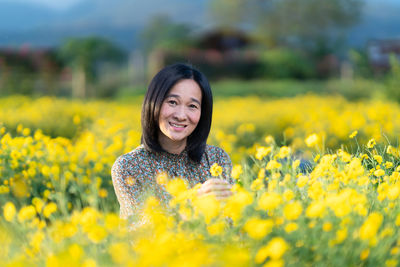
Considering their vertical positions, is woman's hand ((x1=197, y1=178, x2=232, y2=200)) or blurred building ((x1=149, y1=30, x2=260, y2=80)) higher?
blurred building ((x1=149, y1=30, x2=260, y2=80))

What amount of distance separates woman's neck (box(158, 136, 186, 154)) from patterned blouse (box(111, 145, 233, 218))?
0.02m

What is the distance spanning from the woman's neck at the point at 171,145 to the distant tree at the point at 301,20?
29568 millimetres

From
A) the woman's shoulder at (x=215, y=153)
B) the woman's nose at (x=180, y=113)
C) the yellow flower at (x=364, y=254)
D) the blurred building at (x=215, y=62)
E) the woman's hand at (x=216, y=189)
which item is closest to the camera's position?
the yellow flower at (x=364, y=254)

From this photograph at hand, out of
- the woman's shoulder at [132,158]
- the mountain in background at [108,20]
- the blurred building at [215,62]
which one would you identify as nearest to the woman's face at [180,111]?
the woman's shoulder at [132,158]

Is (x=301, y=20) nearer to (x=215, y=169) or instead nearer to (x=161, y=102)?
(x=161, y=102)

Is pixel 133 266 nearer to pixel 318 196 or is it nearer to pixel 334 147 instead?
pixel 318 196

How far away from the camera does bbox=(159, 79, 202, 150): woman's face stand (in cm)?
224

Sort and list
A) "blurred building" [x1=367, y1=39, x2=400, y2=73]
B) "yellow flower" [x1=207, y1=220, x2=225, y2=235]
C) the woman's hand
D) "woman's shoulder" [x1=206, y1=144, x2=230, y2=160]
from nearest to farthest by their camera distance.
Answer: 1. "yellow flower" [x1=207, y1=220, x2=225, y2=235]
2. the woman's hand
3. "woman's shoulder" [x1=206, y1=144, x2=230, y2=160]
4. "blurred building" [x1=367, y1=39, x2=400, y2=73]

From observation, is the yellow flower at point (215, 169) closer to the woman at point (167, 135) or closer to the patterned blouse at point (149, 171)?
the patterned blouse at point (149, 171)

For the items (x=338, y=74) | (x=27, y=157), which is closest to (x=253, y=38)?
(x=338, y=74)

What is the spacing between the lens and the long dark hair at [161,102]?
2.24 m

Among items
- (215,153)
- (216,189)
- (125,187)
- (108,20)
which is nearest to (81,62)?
(215,153)

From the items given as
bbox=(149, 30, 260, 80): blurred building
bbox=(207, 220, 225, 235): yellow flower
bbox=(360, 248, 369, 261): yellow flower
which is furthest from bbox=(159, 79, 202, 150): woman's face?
bbox=(149, 30, 260, 80): blurred building

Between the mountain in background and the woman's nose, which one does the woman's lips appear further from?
the mountain in background
